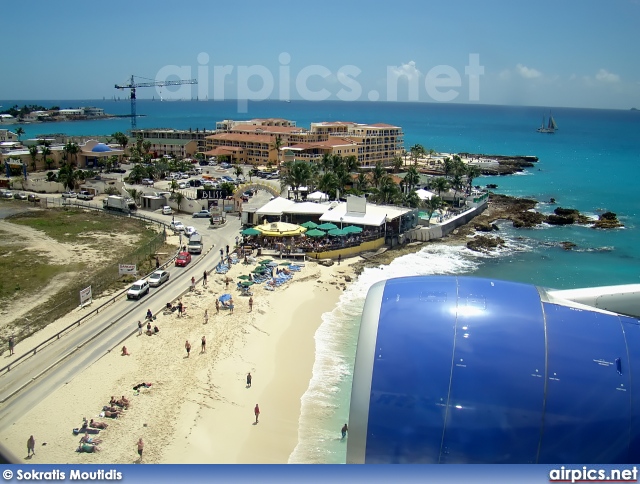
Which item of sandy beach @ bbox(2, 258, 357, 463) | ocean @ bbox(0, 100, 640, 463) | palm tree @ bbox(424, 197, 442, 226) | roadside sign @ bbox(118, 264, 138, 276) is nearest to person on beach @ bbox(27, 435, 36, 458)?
sandy beach @ bbox(2, 258, 357, 463)

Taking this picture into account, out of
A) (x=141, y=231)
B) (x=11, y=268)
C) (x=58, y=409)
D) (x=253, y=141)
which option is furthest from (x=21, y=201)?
(x=58, y=409)

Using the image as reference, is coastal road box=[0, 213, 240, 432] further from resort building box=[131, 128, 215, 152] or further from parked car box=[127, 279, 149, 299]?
resort building box=[131, 128, 215, 152]

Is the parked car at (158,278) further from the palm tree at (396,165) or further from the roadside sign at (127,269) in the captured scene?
the palm tree at (396,165)

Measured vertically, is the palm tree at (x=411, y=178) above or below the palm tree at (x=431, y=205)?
above

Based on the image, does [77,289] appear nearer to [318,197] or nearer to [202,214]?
[202,214]

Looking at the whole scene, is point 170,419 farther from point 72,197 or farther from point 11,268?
point 72,197

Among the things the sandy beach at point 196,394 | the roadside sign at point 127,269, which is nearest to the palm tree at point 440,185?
the sandy beach at point 196,394
